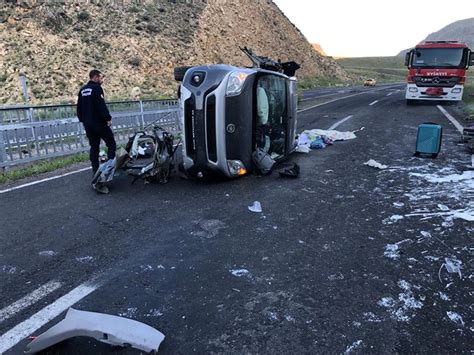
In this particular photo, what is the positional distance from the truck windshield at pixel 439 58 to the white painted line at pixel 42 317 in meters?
18.6

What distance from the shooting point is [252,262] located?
3725 millimetres

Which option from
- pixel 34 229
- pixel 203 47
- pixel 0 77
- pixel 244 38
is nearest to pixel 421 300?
pixel 34 229

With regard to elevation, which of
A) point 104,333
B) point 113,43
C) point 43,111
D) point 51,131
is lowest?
point 104,333

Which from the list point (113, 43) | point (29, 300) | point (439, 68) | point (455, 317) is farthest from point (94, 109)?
point (113, 43)

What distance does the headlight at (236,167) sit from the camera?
6.30 m

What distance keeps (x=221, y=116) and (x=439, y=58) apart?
1572 centimetres

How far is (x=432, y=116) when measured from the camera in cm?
1469

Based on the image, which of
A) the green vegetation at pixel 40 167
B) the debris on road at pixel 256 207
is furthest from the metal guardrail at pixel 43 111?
the debris on road at pixel 256 207

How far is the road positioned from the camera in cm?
272

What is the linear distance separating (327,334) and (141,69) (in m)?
30.7

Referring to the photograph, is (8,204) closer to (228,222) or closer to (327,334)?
(228,222)

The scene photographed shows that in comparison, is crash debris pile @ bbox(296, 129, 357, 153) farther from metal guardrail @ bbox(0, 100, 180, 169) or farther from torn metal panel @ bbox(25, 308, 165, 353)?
torn metal panel @ bbox(25, 308, 165, 353)

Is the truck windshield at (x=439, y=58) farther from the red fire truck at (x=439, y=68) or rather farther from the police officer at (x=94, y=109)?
the police officer at (x=94, y=109)

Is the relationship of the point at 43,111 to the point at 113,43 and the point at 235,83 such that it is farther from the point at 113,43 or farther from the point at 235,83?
the point at 113,43
